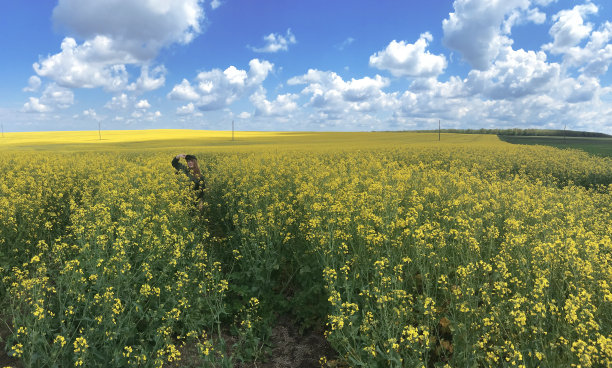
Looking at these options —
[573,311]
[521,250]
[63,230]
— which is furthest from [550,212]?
[63,230]

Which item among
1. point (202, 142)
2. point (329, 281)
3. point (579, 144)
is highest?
point (202, 142)

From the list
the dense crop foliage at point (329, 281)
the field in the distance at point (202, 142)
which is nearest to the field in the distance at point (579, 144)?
the field in the distance at point (202, 142)

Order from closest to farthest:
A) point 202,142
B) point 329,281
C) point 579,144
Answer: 1. point 329,281
2. point 202,142
3. point 579,144

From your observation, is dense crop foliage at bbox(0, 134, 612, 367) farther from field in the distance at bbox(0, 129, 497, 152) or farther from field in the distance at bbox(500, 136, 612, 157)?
field in the distance at bbox(500, 136, 612, 157)

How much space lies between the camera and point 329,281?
11.8 ft

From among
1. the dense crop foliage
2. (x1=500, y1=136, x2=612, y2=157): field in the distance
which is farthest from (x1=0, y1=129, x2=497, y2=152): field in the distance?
the dense crop foliage

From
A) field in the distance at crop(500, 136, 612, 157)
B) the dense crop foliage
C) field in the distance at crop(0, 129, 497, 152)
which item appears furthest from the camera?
field in the distance at crop(0, 129, 497, 152)

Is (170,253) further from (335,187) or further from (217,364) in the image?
(335,187)

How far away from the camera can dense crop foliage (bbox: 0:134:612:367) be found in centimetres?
318

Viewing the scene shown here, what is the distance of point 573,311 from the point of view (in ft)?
8.81

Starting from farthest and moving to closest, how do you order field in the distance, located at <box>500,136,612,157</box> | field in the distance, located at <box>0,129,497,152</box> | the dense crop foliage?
field in the distance, located at <box>0,129,497,152</box>
field in the distance, located at <box>500,136,612,157</box>
the dense crop foliage

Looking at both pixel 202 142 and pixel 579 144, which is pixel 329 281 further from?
pixel 579 144

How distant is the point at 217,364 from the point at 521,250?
161 inches

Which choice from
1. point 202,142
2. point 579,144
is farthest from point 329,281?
point 579,144
